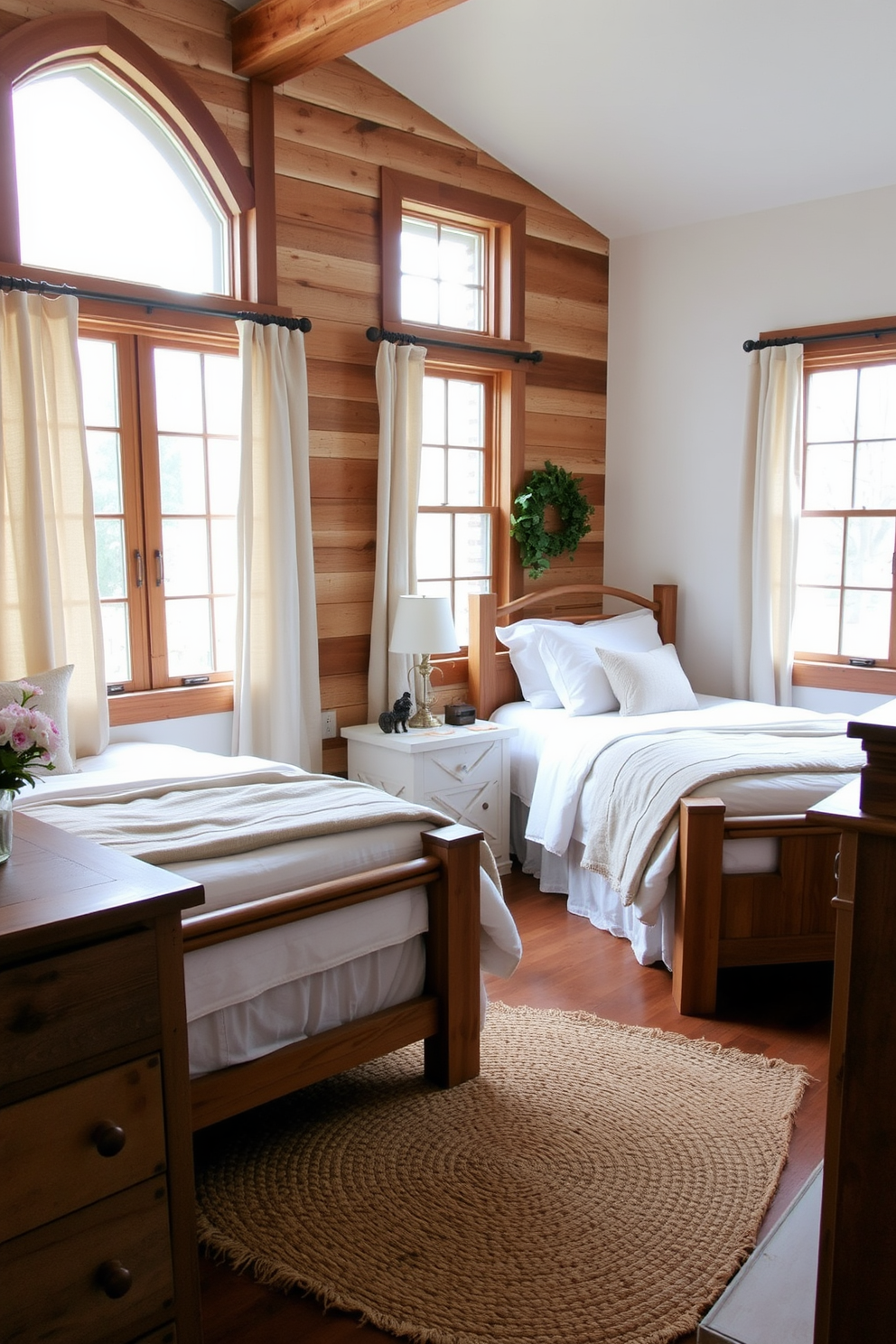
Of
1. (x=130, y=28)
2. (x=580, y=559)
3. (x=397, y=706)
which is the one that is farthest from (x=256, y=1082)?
(x=580, y=559)

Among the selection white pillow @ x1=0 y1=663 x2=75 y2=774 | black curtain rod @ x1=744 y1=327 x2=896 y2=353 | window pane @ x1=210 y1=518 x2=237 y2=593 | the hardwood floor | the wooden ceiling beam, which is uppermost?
the wooden ceiling beam

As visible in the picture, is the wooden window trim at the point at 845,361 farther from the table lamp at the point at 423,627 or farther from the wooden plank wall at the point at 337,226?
the table lamp at the point at 423,627

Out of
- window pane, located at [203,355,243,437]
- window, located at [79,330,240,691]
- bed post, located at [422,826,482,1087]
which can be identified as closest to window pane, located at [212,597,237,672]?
window, located at [79,330,240,691]

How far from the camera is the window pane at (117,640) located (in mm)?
3758

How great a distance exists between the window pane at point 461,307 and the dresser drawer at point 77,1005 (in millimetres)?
3778

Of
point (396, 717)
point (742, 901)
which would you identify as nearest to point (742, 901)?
point (742, 901)

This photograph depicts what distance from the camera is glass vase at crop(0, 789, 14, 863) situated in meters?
1.62

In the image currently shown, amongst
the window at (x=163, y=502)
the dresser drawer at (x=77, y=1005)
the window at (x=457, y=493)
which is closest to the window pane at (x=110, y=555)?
the window at (x=163, y=502)

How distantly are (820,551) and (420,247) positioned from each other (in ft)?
7.26

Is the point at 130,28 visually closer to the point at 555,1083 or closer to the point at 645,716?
the point at 645,716

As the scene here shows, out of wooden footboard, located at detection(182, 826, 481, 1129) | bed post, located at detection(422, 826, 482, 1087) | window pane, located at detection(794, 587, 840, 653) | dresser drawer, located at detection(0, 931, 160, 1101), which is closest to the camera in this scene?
dresser drawer, located at detection(0, 931, 160, 1101)

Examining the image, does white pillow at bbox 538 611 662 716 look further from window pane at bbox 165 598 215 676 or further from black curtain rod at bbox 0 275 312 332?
black curtain rod at bbox 0 275 312 332

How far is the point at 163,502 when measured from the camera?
12.6ft

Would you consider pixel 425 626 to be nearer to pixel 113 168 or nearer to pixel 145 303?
pixel 145 303
